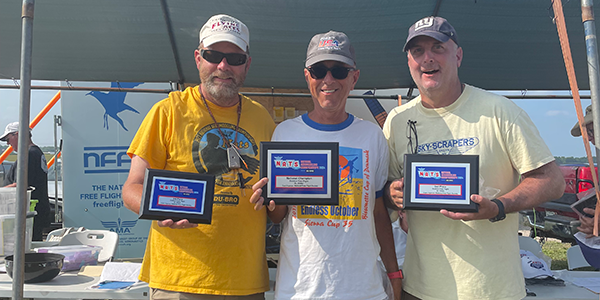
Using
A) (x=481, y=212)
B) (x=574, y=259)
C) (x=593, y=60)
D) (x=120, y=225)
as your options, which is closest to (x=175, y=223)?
(x=481, y=212)

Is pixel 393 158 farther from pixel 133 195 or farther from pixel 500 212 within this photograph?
pixel 133 195

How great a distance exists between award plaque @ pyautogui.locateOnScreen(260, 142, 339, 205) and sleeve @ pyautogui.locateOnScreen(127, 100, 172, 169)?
0.60m

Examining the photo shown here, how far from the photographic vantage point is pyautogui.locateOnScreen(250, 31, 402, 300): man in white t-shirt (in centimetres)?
202

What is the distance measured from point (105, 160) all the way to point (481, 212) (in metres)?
6.64

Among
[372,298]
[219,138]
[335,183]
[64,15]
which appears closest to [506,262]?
[372,298]

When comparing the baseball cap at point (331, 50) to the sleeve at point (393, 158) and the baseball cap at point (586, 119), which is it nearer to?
the sleeve at point (393, 158)

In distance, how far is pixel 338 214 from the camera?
210 cm

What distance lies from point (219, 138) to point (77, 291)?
1790mm

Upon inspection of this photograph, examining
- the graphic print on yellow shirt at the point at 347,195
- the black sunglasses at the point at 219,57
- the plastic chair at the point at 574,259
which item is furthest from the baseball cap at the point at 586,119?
the black sunglasses at the point at 219,57

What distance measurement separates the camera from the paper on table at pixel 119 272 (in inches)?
130

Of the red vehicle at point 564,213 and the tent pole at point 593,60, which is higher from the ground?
the tent pole at point 593,60

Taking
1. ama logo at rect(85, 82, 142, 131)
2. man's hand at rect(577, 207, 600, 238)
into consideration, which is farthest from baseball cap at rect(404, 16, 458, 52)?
ama logo at rect(85, 82, 142, 131)

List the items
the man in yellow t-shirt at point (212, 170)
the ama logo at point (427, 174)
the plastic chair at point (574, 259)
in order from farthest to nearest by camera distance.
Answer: the plastic chair at point (574, 259), the man in yellow t-shirt at point (212, 170), the ama logo at point (427, 174)

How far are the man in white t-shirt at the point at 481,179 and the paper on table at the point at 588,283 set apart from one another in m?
1.75
